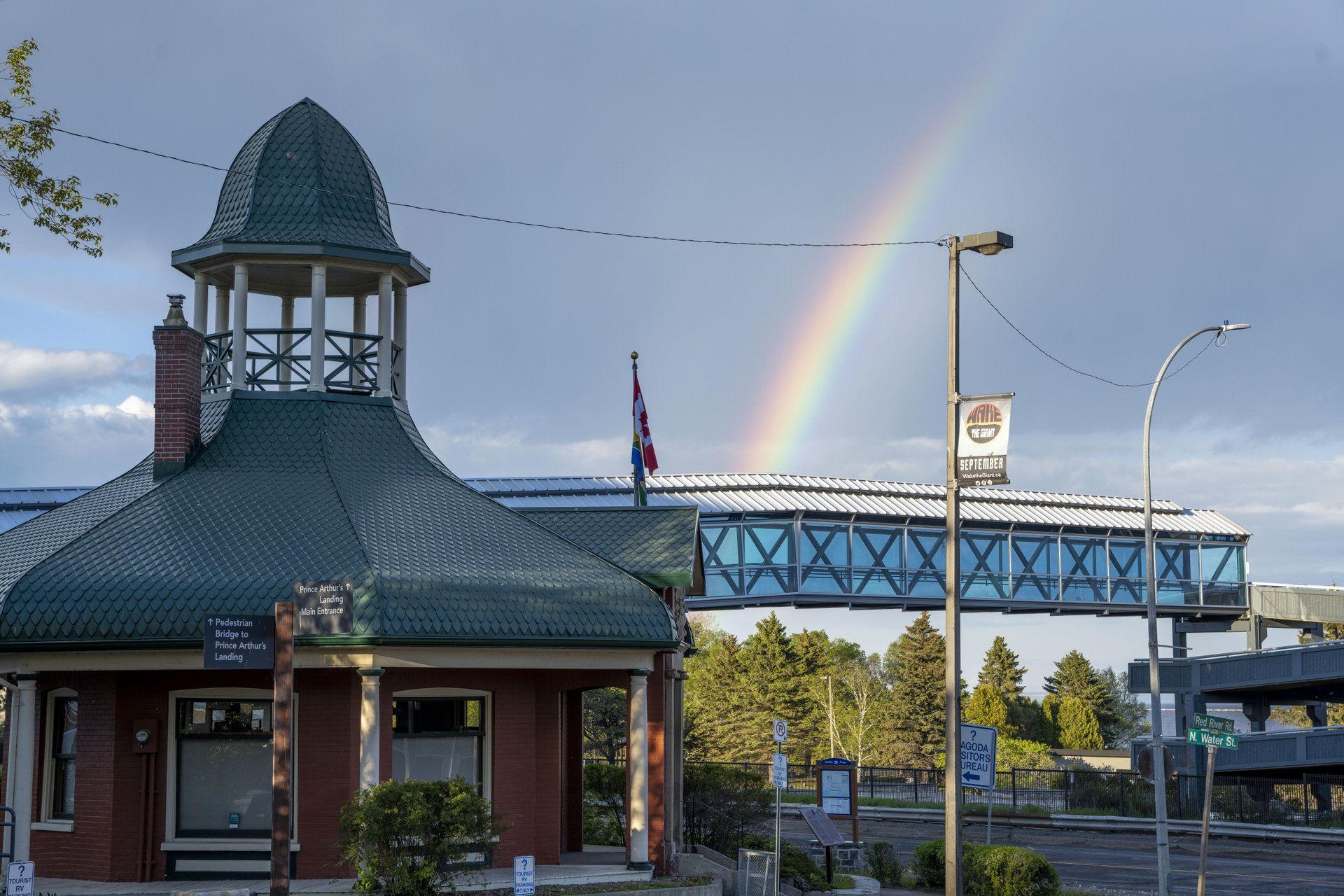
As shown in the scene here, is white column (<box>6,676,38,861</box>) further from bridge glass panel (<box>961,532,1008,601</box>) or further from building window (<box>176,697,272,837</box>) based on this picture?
bridge glass panel (<box>961,532,1008,601</box>)

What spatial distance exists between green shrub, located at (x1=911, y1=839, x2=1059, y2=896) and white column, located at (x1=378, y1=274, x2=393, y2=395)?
13.2 metres

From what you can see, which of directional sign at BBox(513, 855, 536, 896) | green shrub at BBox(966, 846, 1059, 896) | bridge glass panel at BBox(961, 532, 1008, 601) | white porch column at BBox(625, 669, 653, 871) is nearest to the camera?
directional sign at BBox(513, 855, 536, 896)

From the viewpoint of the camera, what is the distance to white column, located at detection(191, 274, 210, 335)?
27.5m

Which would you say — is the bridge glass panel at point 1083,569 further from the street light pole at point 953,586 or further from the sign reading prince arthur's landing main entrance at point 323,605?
the sign reading prince arthur's landing main entrance at point 323,605

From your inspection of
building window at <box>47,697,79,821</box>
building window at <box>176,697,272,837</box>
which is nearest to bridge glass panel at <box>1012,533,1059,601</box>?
building window at <box>176,697,272,837</box>

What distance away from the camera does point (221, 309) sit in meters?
28.4

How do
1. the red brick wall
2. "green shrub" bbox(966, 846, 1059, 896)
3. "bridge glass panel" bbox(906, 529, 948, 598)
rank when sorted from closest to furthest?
"green shrub" bbox(966, 846, 1059, 896) → the red brick wall → "bridge glass panel" bbox(906, 529, 948, 598)

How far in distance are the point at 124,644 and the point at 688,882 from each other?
30.4 ft

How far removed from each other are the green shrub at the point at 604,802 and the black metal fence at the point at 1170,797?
11769mm

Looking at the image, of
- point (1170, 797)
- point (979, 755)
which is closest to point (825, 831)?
point (979, 755)

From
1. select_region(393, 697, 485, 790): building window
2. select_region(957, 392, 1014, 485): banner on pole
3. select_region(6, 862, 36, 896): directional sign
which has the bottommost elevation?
select_region(6, 862, 36, 896): directional sign

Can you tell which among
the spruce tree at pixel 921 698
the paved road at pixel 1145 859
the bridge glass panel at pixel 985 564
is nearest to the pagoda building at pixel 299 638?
the paved road at pixel 1145 859

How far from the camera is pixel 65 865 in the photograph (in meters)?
22.3

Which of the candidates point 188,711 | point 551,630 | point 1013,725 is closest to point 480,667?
point 551,630
